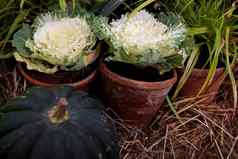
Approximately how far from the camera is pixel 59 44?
58.5 inches

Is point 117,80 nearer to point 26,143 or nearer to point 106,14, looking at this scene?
point 106,14

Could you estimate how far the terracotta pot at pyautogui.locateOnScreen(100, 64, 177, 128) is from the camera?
1509 mm

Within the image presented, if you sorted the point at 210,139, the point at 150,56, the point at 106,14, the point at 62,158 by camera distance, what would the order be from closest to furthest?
the point at 62,158 < the point at 150,56 < the point at 106,14 < the point at 210,139

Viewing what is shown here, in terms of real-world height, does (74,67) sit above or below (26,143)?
above

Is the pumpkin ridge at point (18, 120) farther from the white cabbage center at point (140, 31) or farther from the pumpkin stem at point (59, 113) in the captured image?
the white cabbage center at point (140, 31)

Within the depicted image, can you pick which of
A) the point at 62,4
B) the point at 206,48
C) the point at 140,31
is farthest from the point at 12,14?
the point at 206,48

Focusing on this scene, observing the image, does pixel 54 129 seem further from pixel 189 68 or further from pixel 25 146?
pixel 189 68

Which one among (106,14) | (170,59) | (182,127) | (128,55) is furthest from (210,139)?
(106,14)

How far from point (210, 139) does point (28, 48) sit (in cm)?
77

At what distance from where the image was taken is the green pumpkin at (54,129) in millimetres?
1259

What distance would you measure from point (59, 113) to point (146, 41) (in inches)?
16.7

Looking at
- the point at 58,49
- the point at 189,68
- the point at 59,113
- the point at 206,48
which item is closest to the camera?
the point at 59,113

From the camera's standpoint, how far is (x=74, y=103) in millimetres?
1362

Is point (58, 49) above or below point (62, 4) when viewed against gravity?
below
